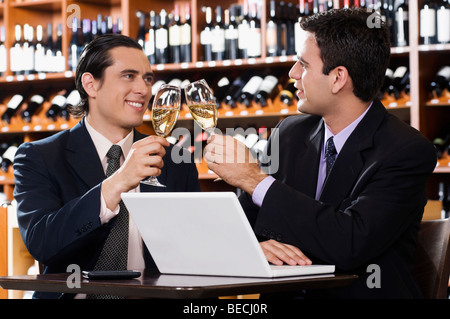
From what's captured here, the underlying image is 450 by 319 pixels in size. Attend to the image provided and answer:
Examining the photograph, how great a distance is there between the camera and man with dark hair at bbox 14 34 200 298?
181 cm

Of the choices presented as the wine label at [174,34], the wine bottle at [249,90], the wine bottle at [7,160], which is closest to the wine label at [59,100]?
the wine bottle at [7,160]

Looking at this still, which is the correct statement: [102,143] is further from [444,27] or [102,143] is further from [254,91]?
[444,27]

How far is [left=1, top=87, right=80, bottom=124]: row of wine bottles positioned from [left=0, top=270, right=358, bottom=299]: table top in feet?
11.3

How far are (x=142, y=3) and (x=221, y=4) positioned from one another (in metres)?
0.56

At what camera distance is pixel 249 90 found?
435 cm

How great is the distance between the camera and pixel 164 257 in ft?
5.23

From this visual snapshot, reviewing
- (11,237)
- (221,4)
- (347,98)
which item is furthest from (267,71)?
(347,98)

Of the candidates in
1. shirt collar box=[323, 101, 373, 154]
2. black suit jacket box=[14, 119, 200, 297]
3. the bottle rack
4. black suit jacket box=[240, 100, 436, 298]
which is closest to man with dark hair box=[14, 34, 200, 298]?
black suit jacket box=[14, 119, 200, 297]

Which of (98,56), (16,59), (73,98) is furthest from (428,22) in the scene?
(16,59)

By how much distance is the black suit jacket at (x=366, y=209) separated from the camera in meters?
1.67

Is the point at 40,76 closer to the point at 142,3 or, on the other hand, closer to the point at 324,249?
the point at 142,3

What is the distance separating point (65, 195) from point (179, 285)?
889 millimetres

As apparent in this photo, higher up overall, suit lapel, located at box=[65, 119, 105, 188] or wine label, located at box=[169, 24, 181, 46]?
wine label, located at box=[169, 24, 181, 46]

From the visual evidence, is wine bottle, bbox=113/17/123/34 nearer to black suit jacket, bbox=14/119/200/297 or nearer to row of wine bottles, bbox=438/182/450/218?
row of wine bottles, bbox=438/182/450/218
